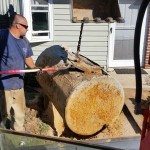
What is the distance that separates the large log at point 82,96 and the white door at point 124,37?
10.2 ft

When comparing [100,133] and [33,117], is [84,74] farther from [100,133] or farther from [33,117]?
[33,117]

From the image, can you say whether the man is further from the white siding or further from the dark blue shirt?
the white siding

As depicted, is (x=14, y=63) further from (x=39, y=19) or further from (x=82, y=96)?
(x=39, y=19)

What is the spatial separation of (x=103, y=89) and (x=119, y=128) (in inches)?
35.6

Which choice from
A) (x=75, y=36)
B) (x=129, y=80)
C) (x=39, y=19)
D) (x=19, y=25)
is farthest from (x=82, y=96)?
(x=39, y=19)

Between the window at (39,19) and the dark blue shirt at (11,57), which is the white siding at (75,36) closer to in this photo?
the window at (39,19)

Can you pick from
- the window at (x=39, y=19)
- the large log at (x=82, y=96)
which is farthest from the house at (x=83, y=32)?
the large log at (x=82, y=96)

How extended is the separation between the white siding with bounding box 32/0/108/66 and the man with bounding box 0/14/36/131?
2.86m

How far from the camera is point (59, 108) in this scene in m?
4.13

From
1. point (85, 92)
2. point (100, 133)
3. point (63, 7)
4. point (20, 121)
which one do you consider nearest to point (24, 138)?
point (85, 92)

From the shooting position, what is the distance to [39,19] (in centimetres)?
687

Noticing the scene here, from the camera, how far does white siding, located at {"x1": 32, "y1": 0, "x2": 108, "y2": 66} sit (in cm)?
678

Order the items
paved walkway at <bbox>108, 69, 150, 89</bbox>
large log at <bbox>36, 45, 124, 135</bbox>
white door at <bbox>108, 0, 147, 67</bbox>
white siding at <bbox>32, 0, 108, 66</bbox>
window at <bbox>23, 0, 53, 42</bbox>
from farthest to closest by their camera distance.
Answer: white door at <bbox>108, 0, 147, 67</bbox>, white siding at <bbox>32, 0, 108, 66</bbox>, window at <bbox>23, 0, 53, 42</bbox>, paved walkway at <bbox>108, 69, 150, 89</bbox>, large log at <bbox>36, 45, 124, 135</bbox>

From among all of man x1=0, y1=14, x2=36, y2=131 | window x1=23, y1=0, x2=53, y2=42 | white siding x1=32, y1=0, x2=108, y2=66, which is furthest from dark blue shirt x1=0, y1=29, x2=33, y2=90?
white siding x1=32, y1=0, x2=108, y2=66
